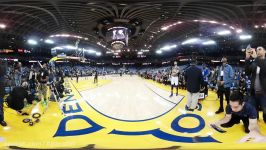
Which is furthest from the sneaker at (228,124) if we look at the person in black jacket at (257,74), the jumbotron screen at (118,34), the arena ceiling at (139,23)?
the jumbotron screen at (118,34)

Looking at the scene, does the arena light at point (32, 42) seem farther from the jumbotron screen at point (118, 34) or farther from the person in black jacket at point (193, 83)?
the person in black jacket at point (193, 83)

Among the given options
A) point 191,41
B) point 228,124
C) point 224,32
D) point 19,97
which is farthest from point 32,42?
point 228,124

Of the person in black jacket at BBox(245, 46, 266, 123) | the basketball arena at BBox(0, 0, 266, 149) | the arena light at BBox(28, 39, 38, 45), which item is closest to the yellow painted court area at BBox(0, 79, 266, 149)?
the basketball arena at BBox(0, 0, 266, 149)

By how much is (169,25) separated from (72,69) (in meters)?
0.70

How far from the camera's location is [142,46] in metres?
1.34

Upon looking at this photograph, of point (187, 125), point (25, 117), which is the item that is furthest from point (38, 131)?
point (187, 125)

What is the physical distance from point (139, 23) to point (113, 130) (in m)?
0.73

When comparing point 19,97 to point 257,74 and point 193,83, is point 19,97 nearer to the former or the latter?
point 193,83

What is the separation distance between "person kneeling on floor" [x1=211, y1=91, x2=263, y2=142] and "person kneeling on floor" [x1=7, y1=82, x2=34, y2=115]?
4.47 ft

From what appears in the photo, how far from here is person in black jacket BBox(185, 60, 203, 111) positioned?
1.25m

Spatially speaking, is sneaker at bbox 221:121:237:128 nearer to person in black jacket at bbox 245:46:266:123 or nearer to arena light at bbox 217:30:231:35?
person in black jacket at bbox 245:46:266:123

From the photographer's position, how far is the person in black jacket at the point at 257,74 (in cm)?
131

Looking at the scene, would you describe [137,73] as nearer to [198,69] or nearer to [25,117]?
[198,69]

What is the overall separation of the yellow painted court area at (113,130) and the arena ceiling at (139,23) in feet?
0.95
